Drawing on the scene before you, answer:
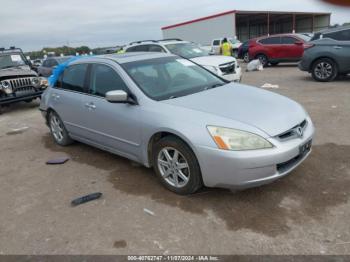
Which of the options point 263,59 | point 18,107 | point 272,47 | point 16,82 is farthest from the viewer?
point 263,59

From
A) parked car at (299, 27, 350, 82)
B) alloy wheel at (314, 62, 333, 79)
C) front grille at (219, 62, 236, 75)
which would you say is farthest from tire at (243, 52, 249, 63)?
front grille at (219, 62, 236, 75)

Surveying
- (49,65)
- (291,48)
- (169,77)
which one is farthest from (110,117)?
(291,48)

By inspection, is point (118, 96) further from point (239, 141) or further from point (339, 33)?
point (339, 33)

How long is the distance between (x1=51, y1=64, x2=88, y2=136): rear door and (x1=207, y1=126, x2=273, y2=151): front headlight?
8.28 ft

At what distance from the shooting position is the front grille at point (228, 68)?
396 inches

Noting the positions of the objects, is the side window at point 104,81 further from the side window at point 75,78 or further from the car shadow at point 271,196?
the car shadow at point 271,196

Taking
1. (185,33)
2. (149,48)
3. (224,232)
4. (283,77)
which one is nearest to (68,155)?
(224,232)

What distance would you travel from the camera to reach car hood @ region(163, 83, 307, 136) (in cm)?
347

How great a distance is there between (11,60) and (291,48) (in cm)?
1218

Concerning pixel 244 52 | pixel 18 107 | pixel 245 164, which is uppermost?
pixel 245 164

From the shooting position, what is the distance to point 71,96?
17.4 feet

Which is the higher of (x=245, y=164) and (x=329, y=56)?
(x=329, y=56)

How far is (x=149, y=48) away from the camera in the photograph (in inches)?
449

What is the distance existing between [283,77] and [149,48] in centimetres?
528
